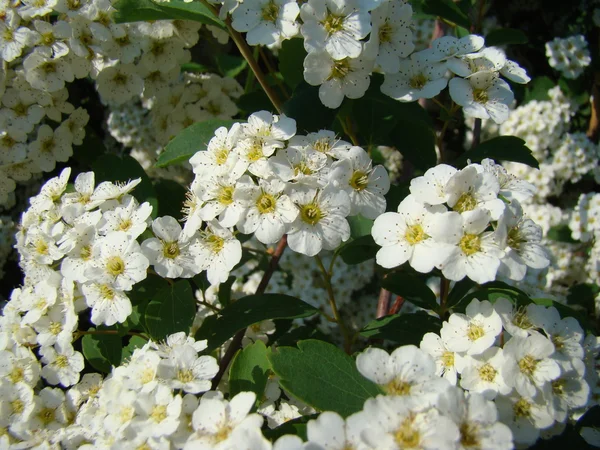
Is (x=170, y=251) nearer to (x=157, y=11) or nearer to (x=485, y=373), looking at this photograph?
(x=157, y=11)

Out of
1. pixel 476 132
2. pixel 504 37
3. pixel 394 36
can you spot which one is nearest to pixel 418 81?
pixel 394 36

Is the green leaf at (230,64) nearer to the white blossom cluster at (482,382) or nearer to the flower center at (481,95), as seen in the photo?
the flower center at (481,95)

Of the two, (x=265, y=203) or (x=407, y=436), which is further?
(x=265, y=203)

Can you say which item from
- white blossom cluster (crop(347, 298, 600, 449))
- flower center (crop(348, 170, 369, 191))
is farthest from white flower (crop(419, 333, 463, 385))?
flower center (crop(348, 170, 369, 191))

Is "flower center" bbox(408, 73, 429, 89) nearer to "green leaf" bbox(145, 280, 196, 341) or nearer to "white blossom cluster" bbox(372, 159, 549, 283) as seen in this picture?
"white blossom cluster" bbox(372, 159, 549, 283)

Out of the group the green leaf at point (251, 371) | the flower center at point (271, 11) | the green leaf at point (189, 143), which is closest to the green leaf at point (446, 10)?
the flower center at point (271, 11)

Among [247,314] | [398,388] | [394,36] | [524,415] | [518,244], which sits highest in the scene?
[394,36]
